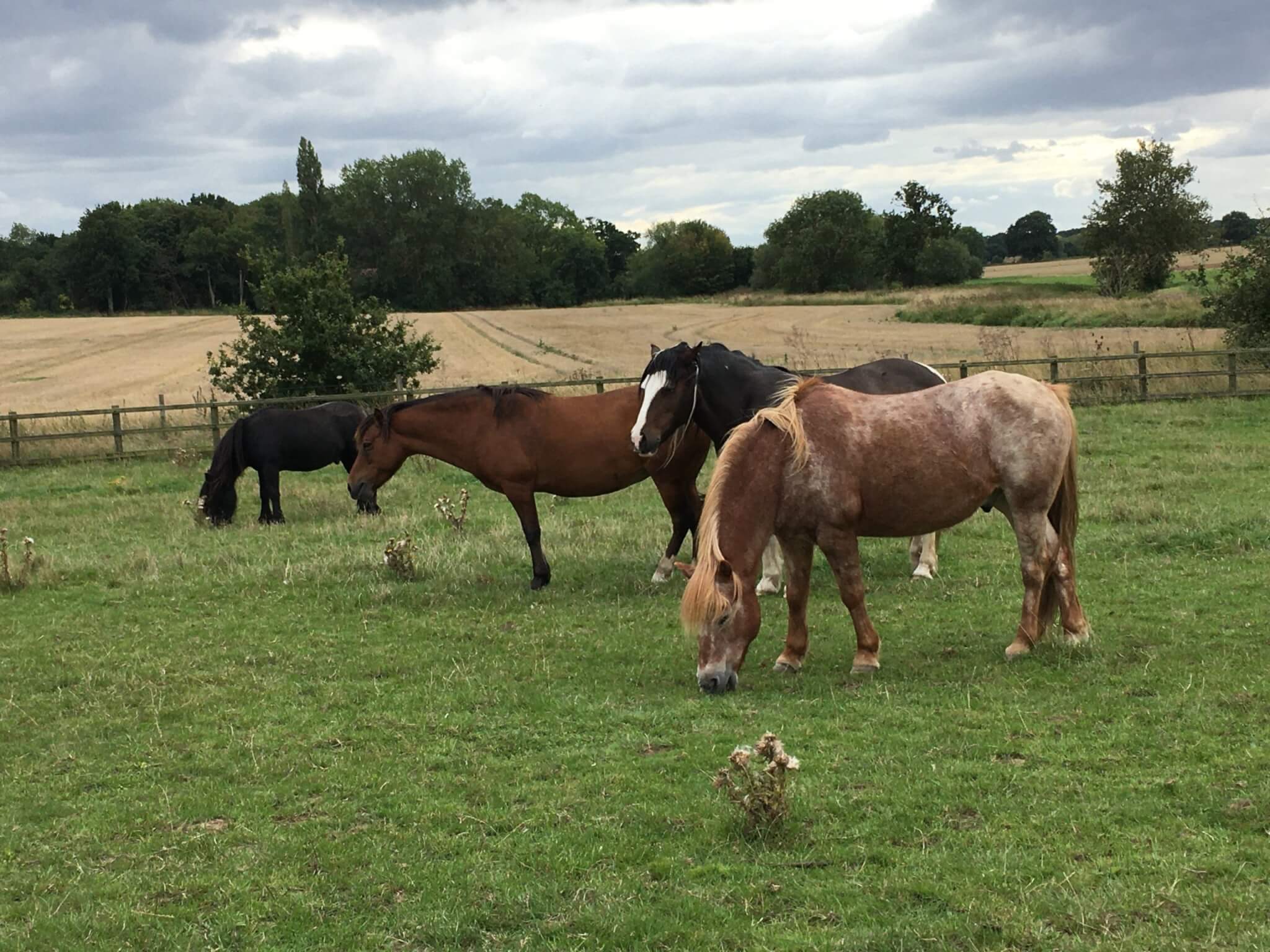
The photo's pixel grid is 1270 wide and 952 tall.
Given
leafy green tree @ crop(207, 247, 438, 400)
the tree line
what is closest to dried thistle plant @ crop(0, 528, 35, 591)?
leafy green tree @ crop(207, 247, 438, 400)

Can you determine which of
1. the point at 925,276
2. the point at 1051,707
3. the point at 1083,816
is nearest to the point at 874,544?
the point at 1051,707

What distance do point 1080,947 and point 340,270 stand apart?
72.0 feet

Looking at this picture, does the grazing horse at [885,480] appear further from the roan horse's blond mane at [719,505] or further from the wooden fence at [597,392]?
the wooden fence at [597,392]

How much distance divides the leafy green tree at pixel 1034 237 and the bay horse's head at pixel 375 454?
4942 inches

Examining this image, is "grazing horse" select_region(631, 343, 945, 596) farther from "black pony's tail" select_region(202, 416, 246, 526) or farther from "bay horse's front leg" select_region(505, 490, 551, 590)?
"black pony's tail" select_region(202, 416, 246, 526)

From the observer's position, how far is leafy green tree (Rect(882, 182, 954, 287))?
7856cm

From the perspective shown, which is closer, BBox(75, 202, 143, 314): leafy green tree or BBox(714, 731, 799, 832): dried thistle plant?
BBox(714, 731, 799, 832): dried thistle plant

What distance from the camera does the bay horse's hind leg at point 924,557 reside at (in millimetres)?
9953

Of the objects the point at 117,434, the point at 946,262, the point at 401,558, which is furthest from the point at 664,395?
the point at 946,262

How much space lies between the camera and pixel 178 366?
1737 inches

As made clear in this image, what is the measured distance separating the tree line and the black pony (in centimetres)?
6584

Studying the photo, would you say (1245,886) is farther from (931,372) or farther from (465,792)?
(931,372)

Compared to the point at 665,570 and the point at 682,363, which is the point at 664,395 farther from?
the point at 665,570

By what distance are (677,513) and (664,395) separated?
6.38 feet
